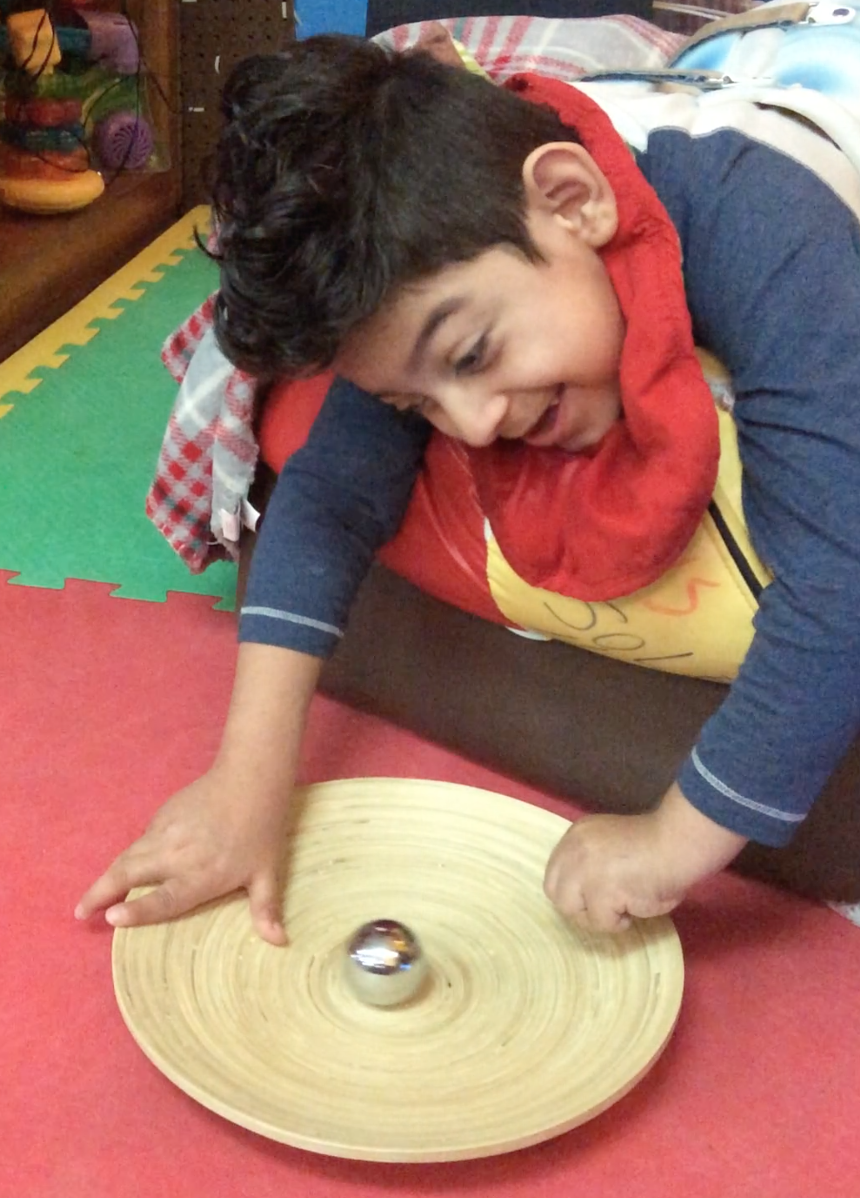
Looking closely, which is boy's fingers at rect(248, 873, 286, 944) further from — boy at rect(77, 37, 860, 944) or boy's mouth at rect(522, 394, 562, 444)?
boy's mouth at rect(522, 394, 562, 444)

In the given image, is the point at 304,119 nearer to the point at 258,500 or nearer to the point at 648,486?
the point at 648,486

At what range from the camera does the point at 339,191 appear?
21.7 inches

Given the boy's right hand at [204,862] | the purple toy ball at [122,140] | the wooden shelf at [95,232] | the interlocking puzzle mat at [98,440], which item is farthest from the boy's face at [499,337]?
the purple toy ball at [122,140]

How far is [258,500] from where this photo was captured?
0.92 metres

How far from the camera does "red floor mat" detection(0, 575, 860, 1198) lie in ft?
1.86

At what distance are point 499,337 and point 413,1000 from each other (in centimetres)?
34

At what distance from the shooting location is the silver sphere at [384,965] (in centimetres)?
60

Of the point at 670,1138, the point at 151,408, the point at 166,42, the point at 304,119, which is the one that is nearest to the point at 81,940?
the point at 670,1138

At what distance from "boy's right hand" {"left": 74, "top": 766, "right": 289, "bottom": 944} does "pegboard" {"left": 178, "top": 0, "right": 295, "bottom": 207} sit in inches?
64.3

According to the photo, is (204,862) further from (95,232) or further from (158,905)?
(95,232)

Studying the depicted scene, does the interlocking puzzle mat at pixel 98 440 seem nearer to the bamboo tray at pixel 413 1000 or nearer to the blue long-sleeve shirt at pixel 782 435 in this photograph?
the bamboo tray at pixel 413 1000

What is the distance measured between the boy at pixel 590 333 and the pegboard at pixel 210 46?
1560 mm

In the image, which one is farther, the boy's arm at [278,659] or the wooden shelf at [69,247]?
the wooden shelf at [69,247]

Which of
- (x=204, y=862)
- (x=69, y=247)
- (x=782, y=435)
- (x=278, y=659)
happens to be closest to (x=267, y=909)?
(x=204, y=862)
